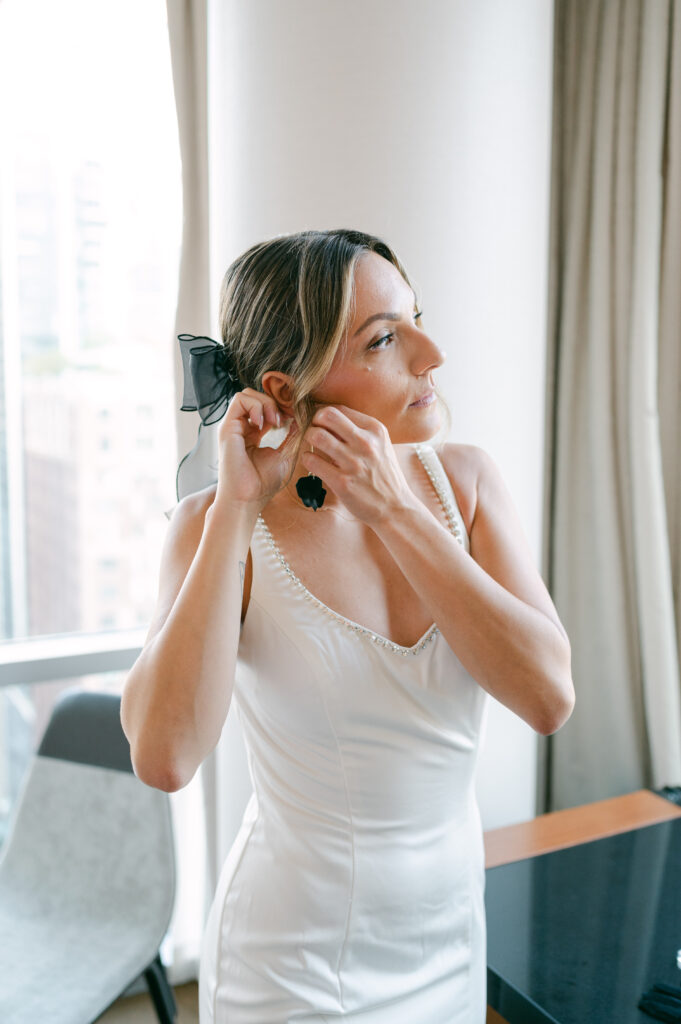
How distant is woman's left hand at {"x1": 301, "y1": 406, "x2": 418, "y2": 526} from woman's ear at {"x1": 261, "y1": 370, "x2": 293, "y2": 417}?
8cm

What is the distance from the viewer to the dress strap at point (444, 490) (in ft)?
4.34

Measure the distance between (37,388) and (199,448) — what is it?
4.19 feet

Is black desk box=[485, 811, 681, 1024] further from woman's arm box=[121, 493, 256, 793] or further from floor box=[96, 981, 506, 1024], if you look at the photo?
floor box=[96, 981, 506, 1024]

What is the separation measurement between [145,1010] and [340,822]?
1627 mm

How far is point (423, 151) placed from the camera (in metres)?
1.88

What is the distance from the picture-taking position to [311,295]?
1.18 metres

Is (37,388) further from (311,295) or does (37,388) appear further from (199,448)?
(311,295)

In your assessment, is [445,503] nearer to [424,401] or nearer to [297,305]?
[424,401]

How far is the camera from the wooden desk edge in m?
1.99

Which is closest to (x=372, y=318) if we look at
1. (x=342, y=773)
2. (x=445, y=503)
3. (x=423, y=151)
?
(x=445, y=503)

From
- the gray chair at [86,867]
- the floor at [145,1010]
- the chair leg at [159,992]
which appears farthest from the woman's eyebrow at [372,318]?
the floor at [145,1010]

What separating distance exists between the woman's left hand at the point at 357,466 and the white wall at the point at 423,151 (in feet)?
2.88

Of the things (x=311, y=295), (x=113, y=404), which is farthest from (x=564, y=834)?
(x=113, y=404)

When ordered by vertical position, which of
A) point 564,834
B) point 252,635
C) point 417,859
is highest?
point 252,635
